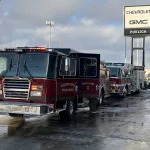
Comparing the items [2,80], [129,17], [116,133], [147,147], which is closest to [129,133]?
[116,133]

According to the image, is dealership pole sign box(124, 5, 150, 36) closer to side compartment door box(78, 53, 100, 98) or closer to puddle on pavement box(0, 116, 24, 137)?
side compartment door box(78, 53, 100, 98)

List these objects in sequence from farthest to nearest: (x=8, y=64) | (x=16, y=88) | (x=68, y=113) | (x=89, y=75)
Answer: (x=89, y=75) < (x=68, y=113) < (x=8, y=64) < (x=16, y=88)

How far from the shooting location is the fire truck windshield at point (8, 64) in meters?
11.4

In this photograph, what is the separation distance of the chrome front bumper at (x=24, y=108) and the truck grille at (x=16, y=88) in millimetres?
325

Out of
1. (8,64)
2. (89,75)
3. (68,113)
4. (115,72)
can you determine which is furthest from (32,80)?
(115,72)

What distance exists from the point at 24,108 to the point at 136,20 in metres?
47.2

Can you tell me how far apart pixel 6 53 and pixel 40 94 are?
6.26 ft

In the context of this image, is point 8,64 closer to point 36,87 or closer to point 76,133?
point 36,87

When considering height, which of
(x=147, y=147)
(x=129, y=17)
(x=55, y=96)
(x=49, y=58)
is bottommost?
(x=147, y=147)

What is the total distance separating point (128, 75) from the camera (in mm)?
27906

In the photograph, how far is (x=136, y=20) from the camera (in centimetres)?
5556

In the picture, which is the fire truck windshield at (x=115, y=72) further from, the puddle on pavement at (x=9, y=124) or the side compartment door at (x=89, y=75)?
the puddle on pavement at (x=9, y=124)

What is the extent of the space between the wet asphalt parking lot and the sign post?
43125 mm

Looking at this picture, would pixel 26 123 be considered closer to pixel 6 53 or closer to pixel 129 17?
pixel 6 53
